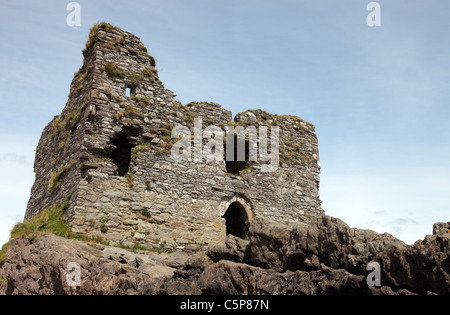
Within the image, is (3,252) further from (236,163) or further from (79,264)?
(236,163)

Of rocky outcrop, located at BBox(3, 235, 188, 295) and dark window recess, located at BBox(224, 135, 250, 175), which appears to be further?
dark window recess, located at BBox(224, 135, 250, 175)

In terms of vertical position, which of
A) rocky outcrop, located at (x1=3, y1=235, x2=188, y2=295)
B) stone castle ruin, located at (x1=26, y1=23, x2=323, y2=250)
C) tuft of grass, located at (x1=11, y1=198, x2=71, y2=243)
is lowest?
rocky outcrop, located at (x1=3, y1=235, x2=188, y2=295)

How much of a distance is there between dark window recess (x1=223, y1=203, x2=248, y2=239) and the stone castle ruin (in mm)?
37

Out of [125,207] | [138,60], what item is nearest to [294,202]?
[125,207]

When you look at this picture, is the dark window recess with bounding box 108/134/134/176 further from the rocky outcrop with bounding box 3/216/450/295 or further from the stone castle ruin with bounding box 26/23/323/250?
the rocky outcrop with bounding box 3/216/450/295

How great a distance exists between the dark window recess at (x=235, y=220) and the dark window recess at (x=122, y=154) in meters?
4.09

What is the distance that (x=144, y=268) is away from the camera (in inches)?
436

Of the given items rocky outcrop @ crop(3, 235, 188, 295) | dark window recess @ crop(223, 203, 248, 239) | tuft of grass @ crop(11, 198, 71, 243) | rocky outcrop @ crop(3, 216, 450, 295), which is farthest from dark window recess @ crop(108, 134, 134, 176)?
dark window recess @ crop(223, 203, 248, 239)

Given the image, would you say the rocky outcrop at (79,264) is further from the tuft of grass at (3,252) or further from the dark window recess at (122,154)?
the dark window recess at (122,154)

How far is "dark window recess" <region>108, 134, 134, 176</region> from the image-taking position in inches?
597
